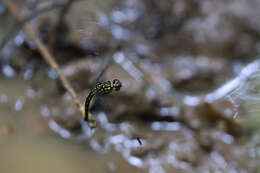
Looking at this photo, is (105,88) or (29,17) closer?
(105,88)

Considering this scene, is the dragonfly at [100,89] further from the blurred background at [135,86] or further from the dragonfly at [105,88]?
the blurred background at [135,86]

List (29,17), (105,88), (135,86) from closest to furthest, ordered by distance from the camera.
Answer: (105,88) → (135,86) → (29,17)

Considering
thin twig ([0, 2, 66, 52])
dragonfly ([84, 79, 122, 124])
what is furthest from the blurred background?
dragonfly ([84, 79, 122, 124])

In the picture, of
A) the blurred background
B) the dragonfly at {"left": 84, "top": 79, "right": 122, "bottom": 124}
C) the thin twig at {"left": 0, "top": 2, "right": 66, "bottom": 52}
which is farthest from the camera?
the thin twig at {"left": 0, "top": 2, "right": 66, "bottom": 52}

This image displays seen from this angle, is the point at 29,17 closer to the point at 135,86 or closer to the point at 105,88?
the point at 135,86

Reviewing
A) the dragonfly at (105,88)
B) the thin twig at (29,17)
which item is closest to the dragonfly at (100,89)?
the dragonfly at (105,88)

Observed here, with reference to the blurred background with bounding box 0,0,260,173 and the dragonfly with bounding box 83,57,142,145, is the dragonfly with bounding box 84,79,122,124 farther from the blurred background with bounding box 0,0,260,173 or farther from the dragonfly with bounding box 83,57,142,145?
the blurred background with bounding box 0,0,260,173

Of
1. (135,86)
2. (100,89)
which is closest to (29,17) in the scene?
(135,86)

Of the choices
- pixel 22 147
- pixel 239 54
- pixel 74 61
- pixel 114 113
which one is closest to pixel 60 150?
pixel 22 147
